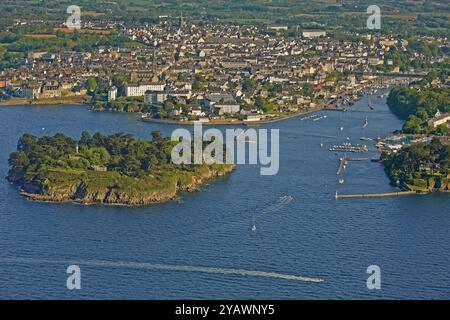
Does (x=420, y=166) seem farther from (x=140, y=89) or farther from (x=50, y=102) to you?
(x=50, y=102)

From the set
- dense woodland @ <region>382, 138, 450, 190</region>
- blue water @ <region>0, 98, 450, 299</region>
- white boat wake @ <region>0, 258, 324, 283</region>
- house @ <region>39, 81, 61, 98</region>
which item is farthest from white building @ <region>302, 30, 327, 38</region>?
white boat wake @ <region>0, 258, 324, 283</region>

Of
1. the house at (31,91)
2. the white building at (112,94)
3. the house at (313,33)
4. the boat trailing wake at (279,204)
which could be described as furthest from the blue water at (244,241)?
the house at (313,33)

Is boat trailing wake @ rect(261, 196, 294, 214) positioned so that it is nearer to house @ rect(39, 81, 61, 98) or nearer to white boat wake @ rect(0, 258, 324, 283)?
white boat wake @ rect(0, 258, 324, 283)

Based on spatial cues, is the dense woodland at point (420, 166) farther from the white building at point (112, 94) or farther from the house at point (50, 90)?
the house at point (50, 90)

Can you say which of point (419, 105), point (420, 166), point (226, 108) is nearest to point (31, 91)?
point (226, 108)
